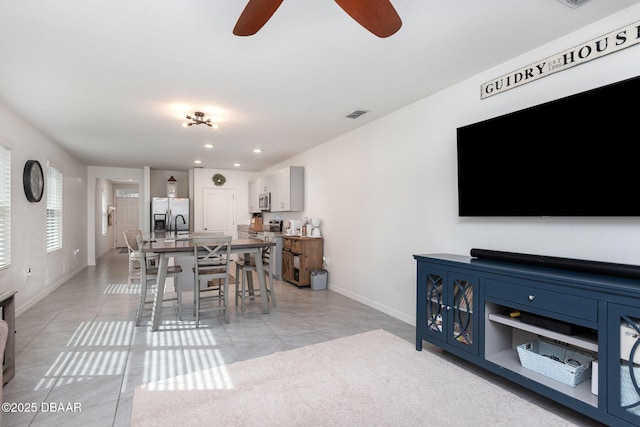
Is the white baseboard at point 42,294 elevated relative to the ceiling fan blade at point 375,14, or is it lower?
lower

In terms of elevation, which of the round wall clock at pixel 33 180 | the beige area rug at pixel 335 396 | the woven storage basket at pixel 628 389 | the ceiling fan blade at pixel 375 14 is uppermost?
the ceiling fan blade at pixel 375 14

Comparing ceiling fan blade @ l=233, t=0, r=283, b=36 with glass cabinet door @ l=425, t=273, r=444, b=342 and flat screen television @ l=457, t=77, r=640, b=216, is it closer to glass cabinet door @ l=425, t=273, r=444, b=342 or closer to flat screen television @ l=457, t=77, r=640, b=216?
flat screen television @ l=457, t=77, r=640, b=216

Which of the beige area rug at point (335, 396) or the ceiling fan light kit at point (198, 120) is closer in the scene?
the beige area rug at point (335, 396)

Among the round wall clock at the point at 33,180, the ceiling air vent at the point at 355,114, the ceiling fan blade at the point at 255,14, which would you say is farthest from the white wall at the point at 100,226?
the ceiling fan blade at the point at 255,14

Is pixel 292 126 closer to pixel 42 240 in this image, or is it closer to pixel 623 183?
pixel 623 183

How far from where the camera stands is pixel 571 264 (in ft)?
6.68

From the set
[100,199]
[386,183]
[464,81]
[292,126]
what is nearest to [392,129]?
[386,183]

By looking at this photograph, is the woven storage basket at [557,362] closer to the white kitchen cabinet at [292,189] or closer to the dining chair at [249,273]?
the dining chair at [249,273]

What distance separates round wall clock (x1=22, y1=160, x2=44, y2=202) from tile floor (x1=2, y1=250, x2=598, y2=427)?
1.51m

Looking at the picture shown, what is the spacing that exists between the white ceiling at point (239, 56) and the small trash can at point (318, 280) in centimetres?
246

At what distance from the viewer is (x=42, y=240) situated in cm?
485

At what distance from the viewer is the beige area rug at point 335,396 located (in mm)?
1985

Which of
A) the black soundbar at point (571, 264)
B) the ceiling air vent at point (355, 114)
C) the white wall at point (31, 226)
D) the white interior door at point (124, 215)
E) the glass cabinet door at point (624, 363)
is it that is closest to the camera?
the glass cabinet door at point (624, 363)

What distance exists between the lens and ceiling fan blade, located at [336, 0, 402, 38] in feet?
4.90
